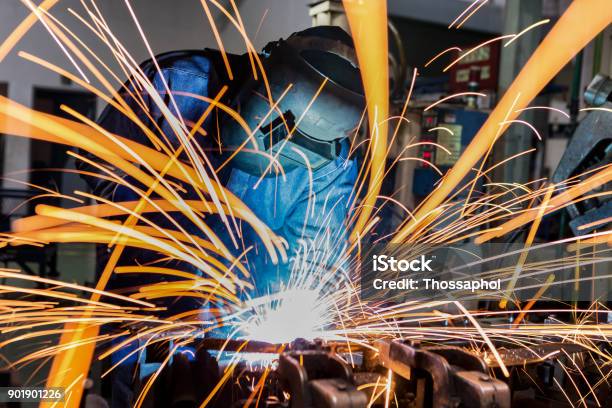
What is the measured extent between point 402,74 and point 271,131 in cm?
48

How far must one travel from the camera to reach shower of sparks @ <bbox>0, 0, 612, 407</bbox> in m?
1.63

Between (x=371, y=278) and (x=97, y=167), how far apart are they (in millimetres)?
956

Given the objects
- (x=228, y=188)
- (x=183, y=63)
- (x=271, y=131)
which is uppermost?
(x=183, y=63)

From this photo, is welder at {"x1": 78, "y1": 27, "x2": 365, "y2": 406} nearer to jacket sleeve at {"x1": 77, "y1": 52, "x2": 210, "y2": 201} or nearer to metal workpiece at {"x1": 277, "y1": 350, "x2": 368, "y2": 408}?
jacket sleeve at {"x1": 77, "y1": 52, "x2": 210, "y2": 201}

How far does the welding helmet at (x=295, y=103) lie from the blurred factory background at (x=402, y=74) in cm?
6

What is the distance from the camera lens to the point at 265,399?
157cm

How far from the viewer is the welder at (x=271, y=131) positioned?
1.69 metres

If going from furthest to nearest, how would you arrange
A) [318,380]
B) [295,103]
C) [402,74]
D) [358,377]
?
[402,74]
[295,103]
[358,377]
[318,380]

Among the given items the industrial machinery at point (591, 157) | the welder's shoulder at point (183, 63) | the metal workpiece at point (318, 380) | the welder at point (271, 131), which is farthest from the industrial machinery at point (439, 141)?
the metal workpiece at point (318, 380)

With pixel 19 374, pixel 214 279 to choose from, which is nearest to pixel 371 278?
pixel 214 279

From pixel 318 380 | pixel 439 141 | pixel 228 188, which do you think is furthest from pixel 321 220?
pixel 318 380

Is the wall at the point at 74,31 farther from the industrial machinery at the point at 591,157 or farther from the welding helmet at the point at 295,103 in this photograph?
the industrial machinery at the point at 591,157

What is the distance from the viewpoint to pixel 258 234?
6.07ft

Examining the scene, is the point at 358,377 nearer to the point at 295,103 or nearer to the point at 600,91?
the point at 295,103
